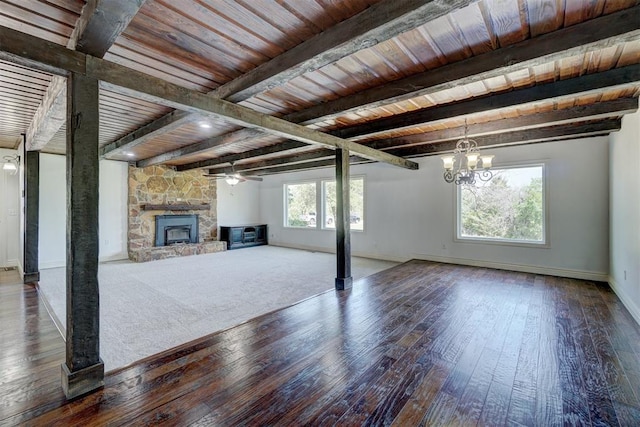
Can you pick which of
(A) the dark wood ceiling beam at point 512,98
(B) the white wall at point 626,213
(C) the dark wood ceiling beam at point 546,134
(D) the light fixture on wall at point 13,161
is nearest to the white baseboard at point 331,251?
(C) the dark wood ceiling beam at point 546,134

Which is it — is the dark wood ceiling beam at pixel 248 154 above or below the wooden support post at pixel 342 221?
above

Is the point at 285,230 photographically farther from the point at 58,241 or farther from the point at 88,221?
the point at 88,221

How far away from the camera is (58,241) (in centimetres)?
673

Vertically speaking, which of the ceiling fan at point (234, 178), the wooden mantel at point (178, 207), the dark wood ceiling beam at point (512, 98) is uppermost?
the dark wood ceiling beam at point (512, 98)

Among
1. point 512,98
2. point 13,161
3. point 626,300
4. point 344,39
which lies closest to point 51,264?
A: point 13,161

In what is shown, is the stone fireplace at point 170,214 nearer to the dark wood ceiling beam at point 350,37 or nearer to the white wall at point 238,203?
the white wall at point 238,203

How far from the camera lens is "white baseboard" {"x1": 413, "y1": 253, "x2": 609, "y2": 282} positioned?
5.05 meters

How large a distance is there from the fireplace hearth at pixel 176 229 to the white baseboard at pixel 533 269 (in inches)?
264

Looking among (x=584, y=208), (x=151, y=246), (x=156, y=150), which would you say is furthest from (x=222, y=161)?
(x=584, y=208)

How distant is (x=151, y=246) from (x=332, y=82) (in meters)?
7.45

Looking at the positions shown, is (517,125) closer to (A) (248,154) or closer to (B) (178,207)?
(A) (248,154)

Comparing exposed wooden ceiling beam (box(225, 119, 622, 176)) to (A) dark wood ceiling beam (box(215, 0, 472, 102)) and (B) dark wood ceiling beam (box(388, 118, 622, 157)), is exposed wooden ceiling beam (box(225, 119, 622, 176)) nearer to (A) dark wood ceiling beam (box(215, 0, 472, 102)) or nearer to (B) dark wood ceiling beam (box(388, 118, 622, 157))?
(B) dark wood ceiling beam (box(388, 118, 622, 157))

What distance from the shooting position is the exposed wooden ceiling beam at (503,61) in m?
1.91

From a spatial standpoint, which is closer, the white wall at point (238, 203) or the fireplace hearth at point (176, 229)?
the fireplace hearth at point (176, 229)
